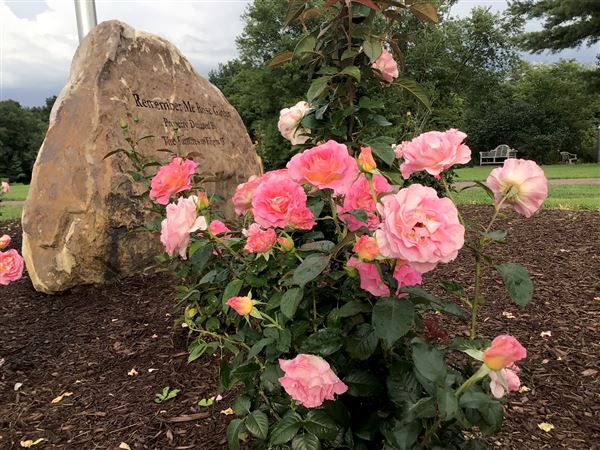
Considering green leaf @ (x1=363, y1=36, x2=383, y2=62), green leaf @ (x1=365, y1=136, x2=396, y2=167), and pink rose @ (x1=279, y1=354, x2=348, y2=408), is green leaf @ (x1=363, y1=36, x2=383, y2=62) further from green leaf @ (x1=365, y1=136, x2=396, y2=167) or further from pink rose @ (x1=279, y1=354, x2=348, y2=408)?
pink rose @ (x1=279, y1=354, x2=348, y2=408)

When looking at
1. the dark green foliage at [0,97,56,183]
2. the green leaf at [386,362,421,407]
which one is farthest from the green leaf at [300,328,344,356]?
the dark green foliage at [0,97,56,183]

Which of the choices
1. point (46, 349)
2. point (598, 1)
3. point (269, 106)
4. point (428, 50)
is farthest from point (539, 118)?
point (46, 349)

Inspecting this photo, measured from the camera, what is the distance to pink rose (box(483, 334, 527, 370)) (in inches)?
32.9

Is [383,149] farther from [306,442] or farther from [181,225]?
[306,442]

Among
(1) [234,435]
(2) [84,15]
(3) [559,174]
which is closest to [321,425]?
(1) [234,435]

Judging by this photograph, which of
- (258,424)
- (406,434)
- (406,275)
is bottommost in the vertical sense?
(258,424)

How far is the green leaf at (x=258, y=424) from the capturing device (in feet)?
4.10

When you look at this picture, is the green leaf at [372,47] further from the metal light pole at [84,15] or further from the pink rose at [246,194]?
the metal light pole at [84,15]

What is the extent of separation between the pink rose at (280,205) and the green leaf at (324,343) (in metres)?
0.26

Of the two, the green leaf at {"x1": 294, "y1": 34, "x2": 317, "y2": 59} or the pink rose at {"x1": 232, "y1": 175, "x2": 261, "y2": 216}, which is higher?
the green leaf at {"x1": 294, "y1": 34, "x2": 317, "y2": 59}

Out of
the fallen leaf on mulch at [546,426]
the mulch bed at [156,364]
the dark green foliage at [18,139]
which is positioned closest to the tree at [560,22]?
the mulch bed at [156,364]

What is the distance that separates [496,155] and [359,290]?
23.6 m

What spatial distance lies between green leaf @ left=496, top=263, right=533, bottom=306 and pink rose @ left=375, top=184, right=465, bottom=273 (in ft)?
0.82

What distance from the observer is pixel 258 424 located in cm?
127
